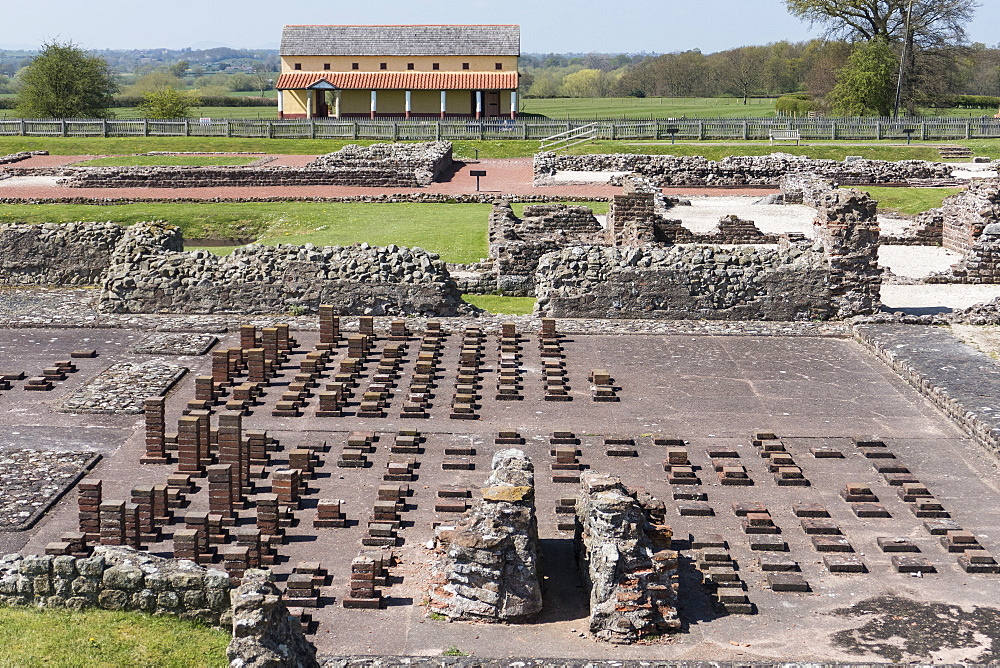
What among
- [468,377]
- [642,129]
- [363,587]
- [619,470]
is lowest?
[363,587]

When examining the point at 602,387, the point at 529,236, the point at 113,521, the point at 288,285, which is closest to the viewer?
the point at 113,521

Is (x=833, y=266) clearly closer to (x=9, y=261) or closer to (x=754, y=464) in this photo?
(x=754, y=464)

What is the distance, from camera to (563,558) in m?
9.92

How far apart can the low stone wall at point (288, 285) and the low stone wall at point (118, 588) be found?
1022cm

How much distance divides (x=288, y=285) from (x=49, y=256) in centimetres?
588

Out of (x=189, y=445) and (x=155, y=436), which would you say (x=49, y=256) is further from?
(x=189, y=445)

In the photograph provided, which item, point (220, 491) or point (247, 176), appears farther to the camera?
point (247, 176)

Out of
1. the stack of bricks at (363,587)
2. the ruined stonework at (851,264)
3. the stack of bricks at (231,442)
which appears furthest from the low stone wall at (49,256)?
the stack of bricks at (363,587)

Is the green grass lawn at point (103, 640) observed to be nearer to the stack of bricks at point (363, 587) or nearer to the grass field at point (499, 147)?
the stack of bricks at point (363, 587)

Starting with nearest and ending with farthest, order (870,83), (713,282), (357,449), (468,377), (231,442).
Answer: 1. (231,442)
2. (357,449)
3. (468,377)
4. (713,282)
5. (870,83)

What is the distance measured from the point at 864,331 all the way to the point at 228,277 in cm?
908

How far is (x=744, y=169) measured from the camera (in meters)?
41.9

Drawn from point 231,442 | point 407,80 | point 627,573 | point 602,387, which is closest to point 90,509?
point 231,442

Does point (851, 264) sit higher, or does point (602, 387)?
point (851, 264)
